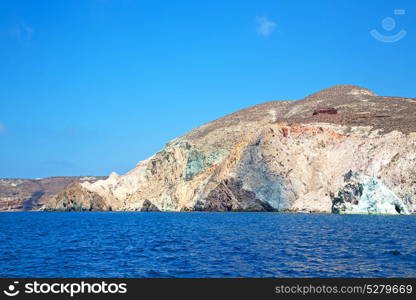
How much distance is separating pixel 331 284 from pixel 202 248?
1644cm

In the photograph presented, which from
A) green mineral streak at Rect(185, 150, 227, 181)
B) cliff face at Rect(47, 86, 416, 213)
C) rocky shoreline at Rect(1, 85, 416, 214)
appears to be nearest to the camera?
rocky shoreline at Rect(1, 85, 416, 214)

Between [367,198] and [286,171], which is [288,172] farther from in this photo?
[367,198]

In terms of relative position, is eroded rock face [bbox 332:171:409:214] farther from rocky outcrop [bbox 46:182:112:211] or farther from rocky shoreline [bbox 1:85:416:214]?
rocky outcrop [bbox 46:182:112:211]

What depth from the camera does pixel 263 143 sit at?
110750 millimetres

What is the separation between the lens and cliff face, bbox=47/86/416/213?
93.8m

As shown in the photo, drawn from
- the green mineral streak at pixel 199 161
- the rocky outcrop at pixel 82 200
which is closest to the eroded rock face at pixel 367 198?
the green mineral streak at pixel 199 161

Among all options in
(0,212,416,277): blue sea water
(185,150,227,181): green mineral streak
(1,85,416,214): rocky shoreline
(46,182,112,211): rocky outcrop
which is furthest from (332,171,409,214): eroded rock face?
(46,182,112,211): rocky outcrop

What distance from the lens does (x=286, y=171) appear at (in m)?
105

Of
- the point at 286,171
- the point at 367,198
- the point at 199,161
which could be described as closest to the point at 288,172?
the point at 286,171

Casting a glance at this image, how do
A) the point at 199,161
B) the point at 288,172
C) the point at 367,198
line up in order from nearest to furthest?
1. the point at 367,198
2. the point at 288,172
3. the point at 199,161

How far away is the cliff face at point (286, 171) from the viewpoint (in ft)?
308

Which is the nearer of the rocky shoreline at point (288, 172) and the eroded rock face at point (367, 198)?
the eroded rock face at point (367, 198)

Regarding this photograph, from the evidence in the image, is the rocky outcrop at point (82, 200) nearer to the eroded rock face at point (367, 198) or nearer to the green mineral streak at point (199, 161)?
the green mineral streak at point (199, 161)

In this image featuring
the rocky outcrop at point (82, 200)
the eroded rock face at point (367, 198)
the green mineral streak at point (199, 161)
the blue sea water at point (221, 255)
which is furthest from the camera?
the rocky outcrop at point (82, 200)
